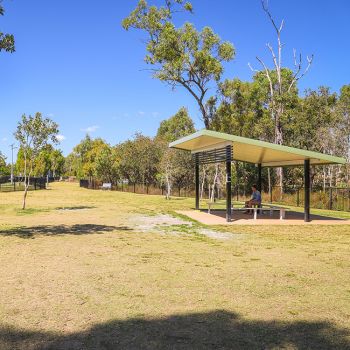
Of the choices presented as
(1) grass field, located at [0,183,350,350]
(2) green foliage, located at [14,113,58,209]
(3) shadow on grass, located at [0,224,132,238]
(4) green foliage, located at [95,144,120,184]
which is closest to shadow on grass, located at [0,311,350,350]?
(1) grass field, located at [0,183,350,350]

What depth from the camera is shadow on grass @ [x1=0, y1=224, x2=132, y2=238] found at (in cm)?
1202

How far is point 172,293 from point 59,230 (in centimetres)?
774

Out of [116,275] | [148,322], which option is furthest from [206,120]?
[148,322]

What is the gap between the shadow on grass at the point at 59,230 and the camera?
12019mm

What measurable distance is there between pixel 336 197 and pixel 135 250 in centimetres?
1866

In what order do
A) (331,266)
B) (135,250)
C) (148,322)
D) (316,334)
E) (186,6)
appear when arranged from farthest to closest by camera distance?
1. (186,6)
2. (135,250)
3. (331,266)
4. (148,322)
5. (316,334)

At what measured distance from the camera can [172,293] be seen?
5.98 m

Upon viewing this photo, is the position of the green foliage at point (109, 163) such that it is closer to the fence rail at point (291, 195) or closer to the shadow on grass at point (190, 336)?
the fence rail at point (291, 195)

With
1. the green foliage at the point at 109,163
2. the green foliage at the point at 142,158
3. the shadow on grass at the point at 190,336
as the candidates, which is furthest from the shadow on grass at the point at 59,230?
the green foliage at the point at 109,163

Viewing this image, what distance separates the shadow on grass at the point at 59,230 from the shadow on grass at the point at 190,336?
25.0 feet

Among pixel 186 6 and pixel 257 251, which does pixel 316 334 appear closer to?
pixel 257 251

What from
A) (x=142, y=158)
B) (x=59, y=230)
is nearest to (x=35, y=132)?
(x=59, y=230)

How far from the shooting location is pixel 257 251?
31.8 feet

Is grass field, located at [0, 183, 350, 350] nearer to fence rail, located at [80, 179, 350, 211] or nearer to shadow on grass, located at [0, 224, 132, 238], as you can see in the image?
shadow on grass, located at [0, 224, 132, 238]
